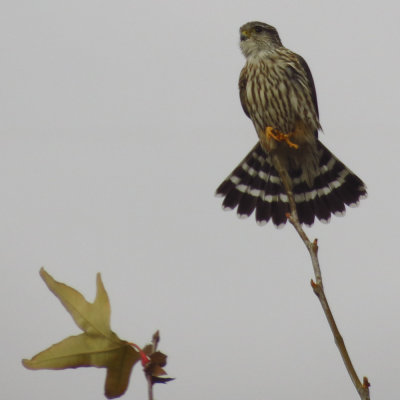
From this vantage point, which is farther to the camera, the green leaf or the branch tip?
the branch tip

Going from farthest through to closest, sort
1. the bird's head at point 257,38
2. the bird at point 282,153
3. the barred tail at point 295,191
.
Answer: the bird's head at point 257,38, the barred tail at point 295,191, the bird at point 282,153

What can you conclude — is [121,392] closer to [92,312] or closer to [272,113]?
[92,312]

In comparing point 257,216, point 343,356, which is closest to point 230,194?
point 257,216

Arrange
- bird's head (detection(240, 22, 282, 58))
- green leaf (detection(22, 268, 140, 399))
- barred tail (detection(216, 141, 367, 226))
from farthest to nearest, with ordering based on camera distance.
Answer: bird's head (detection(240, 22, 282, 58)) < barred tail (detection(216, 141, 367, 226)) < green leaf (detection(22, 268, 140, 399))

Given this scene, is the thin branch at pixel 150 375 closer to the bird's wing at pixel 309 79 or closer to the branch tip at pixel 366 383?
the branch tip at pixel 366 383

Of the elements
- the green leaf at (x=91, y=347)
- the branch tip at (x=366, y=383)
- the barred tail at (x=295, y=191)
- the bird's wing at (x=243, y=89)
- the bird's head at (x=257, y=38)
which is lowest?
the branch tip at (x=366, y=383)

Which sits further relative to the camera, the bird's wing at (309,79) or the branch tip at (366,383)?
the bird's wing at (309,79)

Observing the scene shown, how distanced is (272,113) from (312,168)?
2.30 feet

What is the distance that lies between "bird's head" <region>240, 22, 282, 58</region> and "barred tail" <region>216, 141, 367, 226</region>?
0.83m

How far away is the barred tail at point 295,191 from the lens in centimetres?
677

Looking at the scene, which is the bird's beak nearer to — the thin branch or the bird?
the bird

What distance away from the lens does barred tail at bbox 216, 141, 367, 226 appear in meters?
6.77

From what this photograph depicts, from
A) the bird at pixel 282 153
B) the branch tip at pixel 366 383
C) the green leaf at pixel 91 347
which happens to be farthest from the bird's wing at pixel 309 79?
the green leaf at pixel 91 347

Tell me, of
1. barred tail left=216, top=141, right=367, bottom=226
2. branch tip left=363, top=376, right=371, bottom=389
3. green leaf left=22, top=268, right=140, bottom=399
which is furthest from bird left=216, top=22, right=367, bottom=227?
green leaf left=22, top=268, right=140, bottom=399
